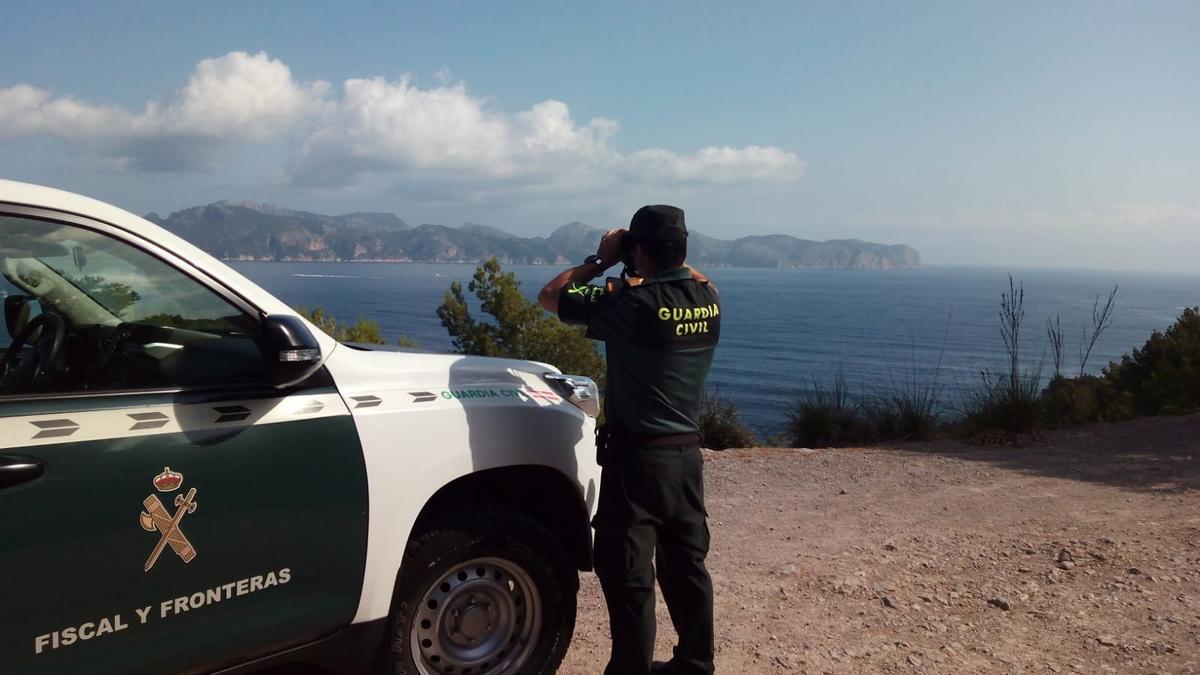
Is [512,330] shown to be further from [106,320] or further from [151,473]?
[151,473]

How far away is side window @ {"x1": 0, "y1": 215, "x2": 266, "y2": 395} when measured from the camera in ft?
8.59

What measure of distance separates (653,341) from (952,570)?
3282 millimetres

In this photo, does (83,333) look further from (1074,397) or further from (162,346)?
(1074,397)

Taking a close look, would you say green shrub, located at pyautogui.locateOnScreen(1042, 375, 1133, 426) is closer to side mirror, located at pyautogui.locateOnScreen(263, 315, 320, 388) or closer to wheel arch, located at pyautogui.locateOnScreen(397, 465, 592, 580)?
wheel arch, located at pyautogui.locateOnScreen(397, 465, 592, 580)

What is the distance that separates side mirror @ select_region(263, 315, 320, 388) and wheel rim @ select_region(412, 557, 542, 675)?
1004 mm

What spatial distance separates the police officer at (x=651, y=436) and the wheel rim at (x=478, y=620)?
348 mm

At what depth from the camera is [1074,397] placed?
41.7 feet

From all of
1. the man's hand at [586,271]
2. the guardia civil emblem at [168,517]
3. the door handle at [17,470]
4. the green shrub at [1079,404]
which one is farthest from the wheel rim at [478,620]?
the green shrub at [1079,404]

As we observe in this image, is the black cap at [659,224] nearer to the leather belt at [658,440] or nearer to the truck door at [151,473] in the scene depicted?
the leather belt at [658,440]

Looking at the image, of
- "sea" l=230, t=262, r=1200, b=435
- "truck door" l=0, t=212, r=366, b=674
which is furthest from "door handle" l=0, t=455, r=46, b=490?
"sea" l=230, t=262, r=1200, b=435

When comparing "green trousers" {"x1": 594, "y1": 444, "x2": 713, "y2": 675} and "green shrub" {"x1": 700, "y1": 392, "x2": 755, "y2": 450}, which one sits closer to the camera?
"green trousers" {"x1": 594, "y1": 444, "x2": 713, "y2": 675}

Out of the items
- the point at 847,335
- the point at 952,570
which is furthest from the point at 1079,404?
the point at 847,335

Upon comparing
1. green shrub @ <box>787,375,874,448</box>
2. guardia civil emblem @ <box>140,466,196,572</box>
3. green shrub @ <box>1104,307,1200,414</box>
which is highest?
guardia civil emblem @ <box>140,466,196,572</box>

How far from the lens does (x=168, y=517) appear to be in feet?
8.29
